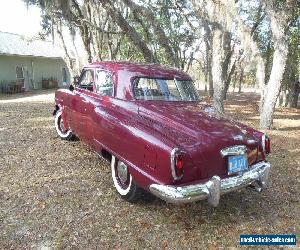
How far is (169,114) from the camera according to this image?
4.53m

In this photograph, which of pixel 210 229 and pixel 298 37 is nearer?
pixel 210 229

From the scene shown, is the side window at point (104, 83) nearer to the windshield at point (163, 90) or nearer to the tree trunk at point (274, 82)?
the windshield at point (163, 90)

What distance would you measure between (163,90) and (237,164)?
5.79 feet

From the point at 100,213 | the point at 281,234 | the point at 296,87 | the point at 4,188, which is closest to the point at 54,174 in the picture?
the point at 4,188

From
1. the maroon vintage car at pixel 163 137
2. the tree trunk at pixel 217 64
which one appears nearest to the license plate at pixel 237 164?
the maroon vintage car at pixel 163 137

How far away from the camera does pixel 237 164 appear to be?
4.17 metres

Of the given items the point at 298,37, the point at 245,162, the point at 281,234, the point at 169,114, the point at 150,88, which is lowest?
the point at 281,234

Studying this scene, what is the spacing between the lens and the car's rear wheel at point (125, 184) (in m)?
4.58

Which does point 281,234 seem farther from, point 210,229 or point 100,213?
point 100,213

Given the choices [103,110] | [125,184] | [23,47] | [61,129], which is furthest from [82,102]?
[23,47]

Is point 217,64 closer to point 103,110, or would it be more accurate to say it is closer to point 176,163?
point 103,110

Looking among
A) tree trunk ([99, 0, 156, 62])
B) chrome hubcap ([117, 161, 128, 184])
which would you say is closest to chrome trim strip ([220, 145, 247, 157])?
chrome hubcap ([117, 161, 128, 184])

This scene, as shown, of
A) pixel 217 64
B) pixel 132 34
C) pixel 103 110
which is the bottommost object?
pixel 103 110

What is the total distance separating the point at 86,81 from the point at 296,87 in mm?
21155
